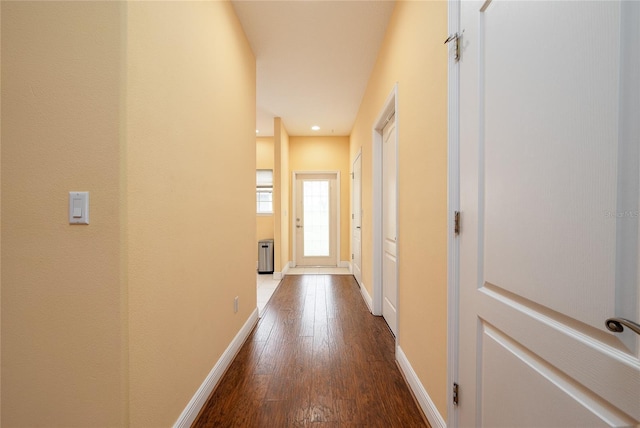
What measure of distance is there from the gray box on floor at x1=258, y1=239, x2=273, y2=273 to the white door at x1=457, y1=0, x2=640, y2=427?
171 inches

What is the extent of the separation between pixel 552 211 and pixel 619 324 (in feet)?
0.88

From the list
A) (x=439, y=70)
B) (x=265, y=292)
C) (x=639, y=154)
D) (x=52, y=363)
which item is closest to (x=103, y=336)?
(x=52, y=363)

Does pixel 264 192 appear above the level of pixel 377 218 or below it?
above

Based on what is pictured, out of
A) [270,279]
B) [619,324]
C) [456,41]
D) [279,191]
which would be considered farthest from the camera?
[270,279]

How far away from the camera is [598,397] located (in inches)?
23.1

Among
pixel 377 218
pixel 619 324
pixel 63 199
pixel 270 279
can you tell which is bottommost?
pixel 270 279

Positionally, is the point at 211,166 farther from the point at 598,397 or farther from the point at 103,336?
the point at 598,397

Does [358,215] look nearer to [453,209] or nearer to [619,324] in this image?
[453,209]

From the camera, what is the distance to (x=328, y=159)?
222 inches

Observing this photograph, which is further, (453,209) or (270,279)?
(270,279)

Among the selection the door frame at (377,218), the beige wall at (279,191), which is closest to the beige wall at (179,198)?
the door frame at (377,218)

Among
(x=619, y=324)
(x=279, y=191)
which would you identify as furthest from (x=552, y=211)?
(x=279, y=191)

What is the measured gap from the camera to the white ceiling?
2.23m

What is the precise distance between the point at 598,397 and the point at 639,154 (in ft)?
1.66
